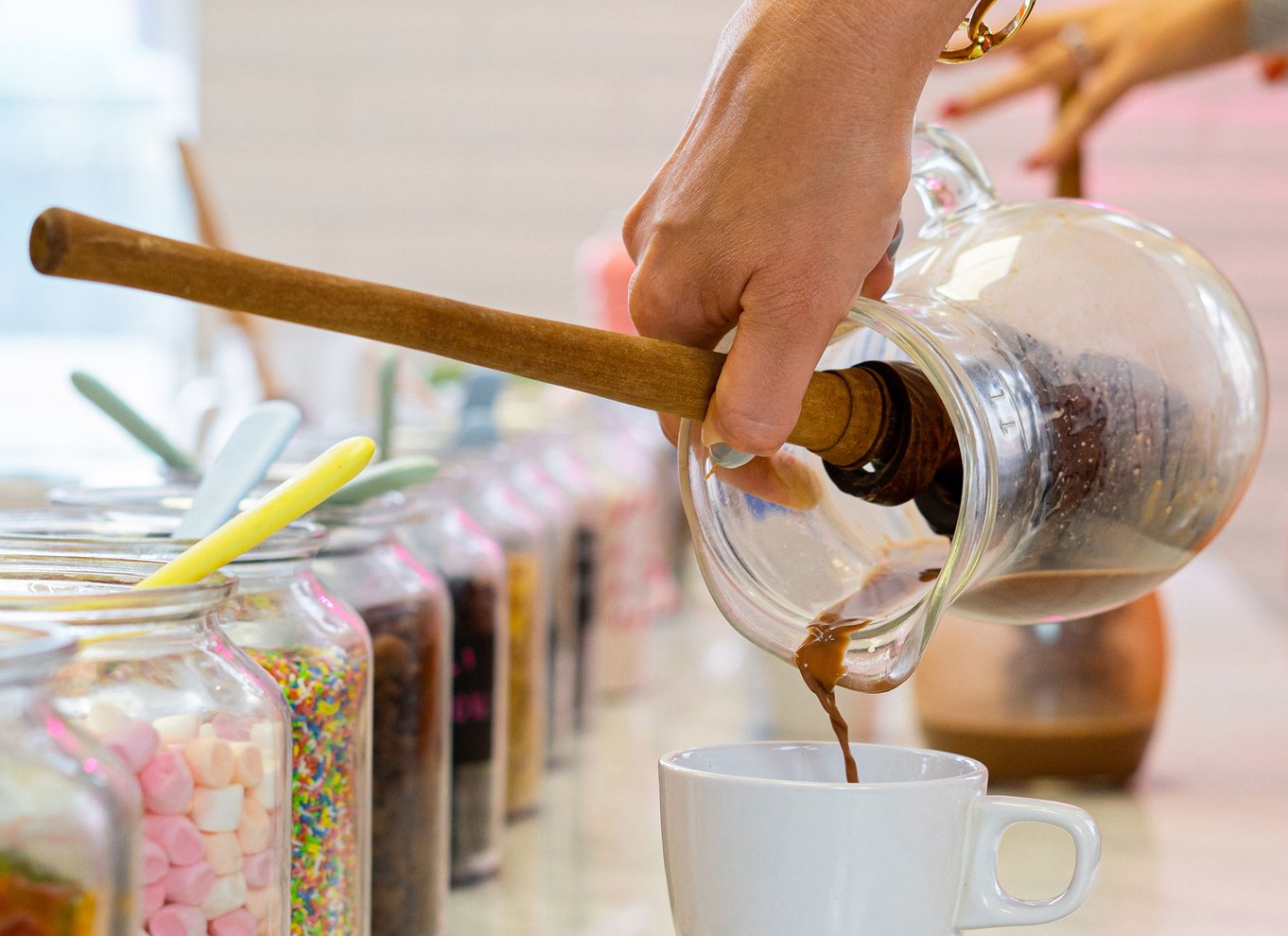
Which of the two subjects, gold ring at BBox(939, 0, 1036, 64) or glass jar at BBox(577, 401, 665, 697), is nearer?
gold ring at BBox(939, 0, 1036, 64)

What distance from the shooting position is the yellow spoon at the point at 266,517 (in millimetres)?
425

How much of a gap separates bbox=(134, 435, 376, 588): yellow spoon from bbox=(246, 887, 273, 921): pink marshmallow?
9 centimetres

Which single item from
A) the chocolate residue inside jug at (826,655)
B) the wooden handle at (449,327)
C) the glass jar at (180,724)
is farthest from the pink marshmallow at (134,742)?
the chocolate residue inside jug at (826,655)

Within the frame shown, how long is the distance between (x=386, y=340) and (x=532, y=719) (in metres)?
0.52

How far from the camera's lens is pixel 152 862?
1.28 feet

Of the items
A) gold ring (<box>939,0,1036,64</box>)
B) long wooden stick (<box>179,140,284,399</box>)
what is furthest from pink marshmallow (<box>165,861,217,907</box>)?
long wooden stick (<box>179,140,284,399</box>)

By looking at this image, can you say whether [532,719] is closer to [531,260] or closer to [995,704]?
[995,704]

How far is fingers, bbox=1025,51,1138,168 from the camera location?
98 cm

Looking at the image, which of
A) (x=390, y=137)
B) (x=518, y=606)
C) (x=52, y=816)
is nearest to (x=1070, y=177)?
(x=518, y=606)

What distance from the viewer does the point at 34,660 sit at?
306mm

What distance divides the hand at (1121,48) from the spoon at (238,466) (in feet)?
2.23

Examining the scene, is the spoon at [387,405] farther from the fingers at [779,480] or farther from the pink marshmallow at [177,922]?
the pink marshmallow at [177,922]

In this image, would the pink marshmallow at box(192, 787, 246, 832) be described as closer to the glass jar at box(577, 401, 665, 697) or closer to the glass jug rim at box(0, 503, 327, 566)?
the glass jug rim at box(0, 503, 327, 566)

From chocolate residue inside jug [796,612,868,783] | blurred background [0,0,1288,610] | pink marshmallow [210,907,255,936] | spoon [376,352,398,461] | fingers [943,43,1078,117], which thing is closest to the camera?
pink marshmallow [210,907,255,936]
